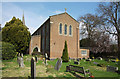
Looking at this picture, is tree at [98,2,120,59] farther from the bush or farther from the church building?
the bush

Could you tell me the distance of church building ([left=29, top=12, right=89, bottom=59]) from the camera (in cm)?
2158

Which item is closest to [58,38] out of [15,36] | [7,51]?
[15,36]

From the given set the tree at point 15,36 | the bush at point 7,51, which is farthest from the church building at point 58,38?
the bush at point 7,51

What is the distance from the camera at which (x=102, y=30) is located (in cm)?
2355

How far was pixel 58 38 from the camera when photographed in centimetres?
2247

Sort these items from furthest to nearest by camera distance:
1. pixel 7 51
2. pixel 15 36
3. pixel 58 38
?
pixel 58 38, pixel 15 36, pixel 7 51

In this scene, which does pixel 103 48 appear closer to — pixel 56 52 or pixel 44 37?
pixel 56 52

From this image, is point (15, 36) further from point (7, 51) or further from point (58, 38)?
point (58, 38)

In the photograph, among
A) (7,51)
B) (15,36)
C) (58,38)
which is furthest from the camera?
(58,38)

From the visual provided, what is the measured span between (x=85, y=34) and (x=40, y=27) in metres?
15.7

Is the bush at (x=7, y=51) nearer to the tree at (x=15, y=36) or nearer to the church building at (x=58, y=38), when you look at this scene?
the tree at (x=15, y=36)

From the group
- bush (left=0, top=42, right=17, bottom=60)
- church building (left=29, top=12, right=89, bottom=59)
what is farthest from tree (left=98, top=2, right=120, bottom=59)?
bush (left=0, top=42, right=17, bottom=60)

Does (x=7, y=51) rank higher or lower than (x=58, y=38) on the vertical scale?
lower

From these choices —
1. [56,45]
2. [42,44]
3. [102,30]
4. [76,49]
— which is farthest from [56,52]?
[102,30]
